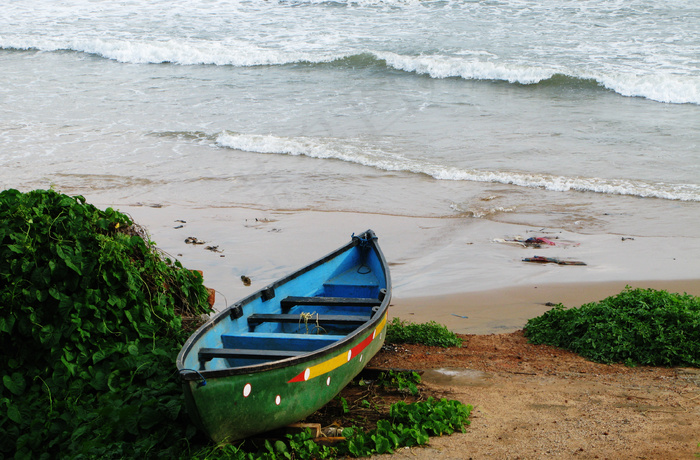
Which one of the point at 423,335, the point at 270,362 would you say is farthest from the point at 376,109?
the point at 270,362

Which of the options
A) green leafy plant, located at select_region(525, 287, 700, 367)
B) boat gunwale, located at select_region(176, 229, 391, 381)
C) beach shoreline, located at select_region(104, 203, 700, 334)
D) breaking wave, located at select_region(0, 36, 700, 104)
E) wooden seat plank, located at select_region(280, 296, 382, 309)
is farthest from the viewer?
breaking wave, located at select_region(0, 36, 700, 104)

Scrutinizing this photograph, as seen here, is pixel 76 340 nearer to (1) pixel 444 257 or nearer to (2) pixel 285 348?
(2) pixel 285 348

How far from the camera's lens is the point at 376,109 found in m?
17.0

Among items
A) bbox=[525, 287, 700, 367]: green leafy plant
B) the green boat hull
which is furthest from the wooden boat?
bbox=[525, 287, 700, 367]: green leafy plant

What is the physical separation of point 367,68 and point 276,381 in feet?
62.3

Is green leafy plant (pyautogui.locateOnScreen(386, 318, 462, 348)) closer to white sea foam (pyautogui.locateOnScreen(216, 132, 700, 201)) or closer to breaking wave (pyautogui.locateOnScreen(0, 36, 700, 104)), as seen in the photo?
white sea foam (pyautogui.locateOnScreen(216, 132, 700, 201))

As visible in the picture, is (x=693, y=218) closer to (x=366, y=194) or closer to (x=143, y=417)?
(x=366, y=194)

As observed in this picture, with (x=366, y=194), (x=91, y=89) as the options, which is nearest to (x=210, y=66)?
(x=91, y=89)

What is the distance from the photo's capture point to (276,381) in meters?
4.04

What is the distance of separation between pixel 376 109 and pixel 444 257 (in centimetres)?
928

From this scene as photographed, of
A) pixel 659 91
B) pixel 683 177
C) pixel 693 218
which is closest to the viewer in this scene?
pixel 693 218

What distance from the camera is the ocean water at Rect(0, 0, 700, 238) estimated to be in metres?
11.1

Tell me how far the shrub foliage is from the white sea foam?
26.3 ft

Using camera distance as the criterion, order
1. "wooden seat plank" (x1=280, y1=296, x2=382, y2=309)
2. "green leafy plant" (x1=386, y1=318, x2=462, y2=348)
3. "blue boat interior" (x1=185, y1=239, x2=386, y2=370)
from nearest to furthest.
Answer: "blue boat interior" (x1=185, y1=239, x2=386, y2=370)
"wooden seat plank" (x1=280, y1=296, x2=382, y2=309)
"green leafy plant" (x1=386, y1=318, x2=462, y2=348)
